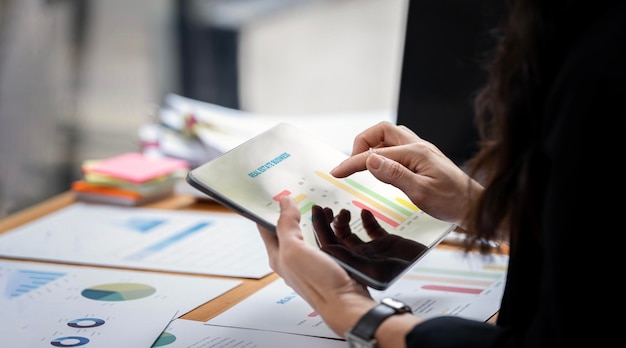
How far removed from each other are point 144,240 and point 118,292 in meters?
0.24

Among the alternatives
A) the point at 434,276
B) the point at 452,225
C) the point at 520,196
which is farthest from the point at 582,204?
the point at 434,276

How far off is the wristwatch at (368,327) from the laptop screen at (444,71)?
617 millimetres

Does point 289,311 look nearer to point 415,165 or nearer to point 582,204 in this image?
point 415,165

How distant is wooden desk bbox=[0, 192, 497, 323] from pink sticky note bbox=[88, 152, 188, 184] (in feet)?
0.19

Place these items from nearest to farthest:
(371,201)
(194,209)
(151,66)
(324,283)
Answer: (324,283) < (371,201) < (194,209) < (151,66)

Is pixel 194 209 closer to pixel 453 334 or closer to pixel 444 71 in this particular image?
pixel 444 71

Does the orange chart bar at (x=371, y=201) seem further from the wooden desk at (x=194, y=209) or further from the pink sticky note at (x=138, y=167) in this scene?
the pink sticky note at (x=138, y=167)

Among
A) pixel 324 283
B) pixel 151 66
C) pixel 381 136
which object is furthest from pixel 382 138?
pixel 151 66

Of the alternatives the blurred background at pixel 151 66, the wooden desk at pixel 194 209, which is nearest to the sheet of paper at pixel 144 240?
the wooden desk at pixel 194 209

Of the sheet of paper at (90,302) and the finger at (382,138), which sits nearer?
the sheet of paper at (90,302)

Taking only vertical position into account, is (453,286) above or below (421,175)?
below

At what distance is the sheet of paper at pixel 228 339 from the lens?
100cm

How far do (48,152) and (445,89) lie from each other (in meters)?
1.18

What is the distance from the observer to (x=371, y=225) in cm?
107
